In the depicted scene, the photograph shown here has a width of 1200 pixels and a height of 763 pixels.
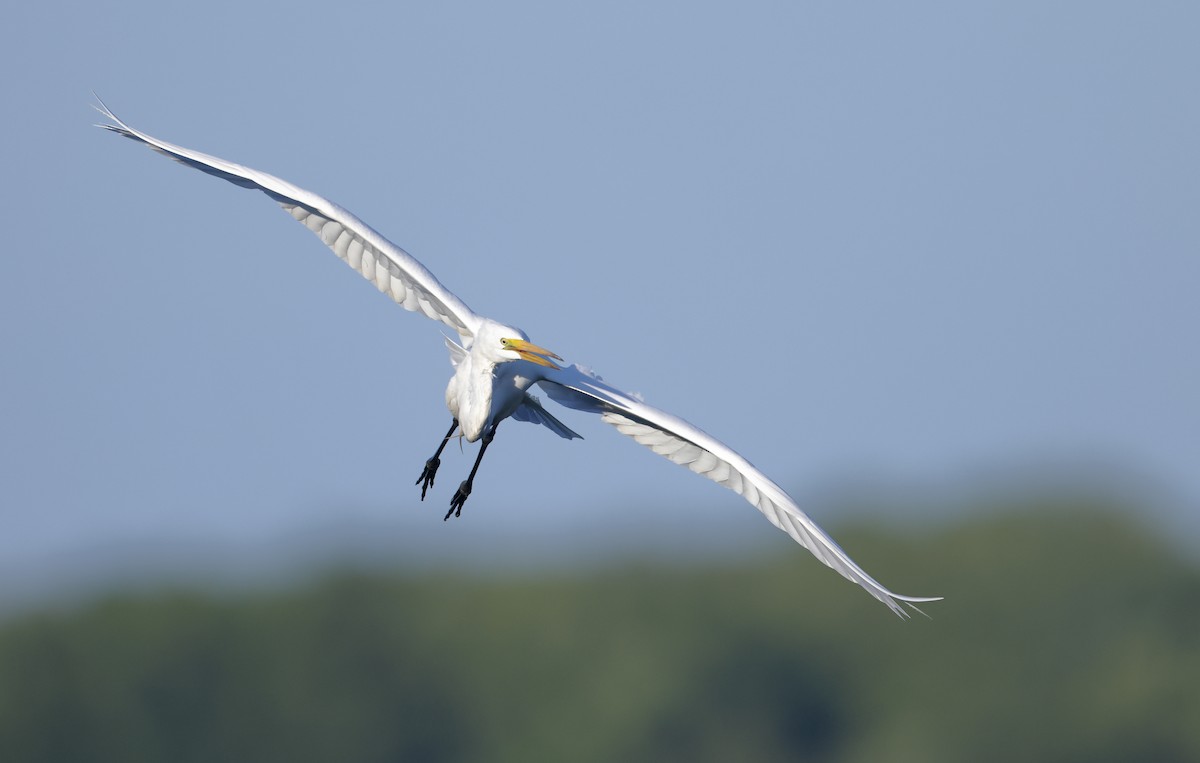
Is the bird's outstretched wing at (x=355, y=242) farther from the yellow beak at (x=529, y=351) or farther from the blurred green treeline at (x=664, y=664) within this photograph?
the blurred green treeline at (x=664, y=664)

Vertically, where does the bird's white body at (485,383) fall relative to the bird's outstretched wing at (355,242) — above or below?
below

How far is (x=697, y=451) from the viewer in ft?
64.9

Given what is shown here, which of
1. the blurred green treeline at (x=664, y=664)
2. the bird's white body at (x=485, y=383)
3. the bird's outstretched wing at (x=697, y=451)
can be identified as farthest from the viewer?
the blurred green treeline at (x=664, y=664)

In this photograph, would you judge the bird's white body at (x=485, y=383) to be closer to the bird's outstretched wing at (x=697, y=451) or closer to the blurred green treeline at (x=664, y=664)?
the bird's outstretched wing at (x=697, y=451)

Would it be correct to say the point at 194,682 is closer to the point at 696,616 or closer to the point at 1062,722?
the point at 696,616

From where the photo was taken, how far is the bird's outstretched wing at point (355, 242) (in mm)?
20297

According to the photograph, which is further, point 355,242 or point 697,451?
point 355,242

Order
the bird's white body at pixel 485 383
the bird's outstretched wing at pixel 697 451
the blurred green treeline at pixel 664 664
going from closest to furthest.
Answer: the bird's outstretched wing at pixel 697 451
the bird's white body at pixel 485 383
the blurred green treeline at pixel 664 664

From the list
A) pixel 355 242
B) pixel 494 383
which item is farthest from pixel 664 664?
pixel 494 383

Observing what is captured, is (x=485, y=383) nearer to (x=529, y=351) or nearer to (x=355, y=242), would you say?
(x=529, y=351)

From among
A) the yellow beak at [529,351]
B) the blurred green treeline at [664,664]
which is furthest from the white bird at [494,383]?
the blurred green treeline at [664,664]

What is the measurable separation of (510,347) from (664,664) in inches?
1077

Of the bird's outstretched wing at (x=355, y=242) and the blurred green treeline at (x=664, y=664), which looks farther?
the blurred green treeline at (x=664, y=664)

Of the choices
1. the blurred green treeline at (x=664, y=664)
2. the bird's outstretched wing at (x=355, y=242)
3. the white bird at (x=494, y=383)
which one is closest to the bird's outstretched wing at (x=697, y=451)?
the white bird at (x=494, y=383)
